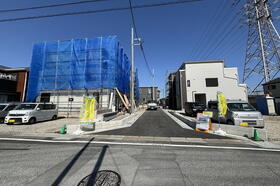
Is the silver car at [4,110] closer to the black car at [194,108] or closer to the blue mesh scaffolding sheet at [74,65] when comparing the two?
the blue mesh scaffolding sheet at [74,65]

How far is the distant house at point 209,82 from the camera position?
24.1 meters

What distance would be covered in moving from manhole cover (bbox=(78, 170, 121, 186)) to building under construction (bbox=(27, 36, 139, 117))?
13670mm

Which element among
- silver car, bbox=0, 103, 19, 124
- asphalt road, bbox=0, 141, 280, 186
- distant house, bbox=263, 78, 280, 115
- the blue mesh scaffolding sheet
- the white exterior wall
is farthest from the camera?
the white exterior wall

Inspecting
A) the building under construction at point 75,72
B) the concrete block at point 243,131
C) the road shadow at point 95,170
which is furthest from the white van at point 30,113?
the concrete block at point 243,131

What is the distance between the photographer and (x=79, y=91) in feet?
56.2

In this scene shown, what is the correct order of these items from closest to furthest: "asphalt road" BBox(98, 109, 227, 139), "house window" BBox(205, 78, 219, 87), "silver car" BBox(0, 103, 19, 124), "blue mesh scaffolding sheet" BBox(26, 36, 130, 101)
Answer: "asphalt road" BBox(98, 109, 227, 139), "silver car" BBox(0, 103, 19, 124), "blue mesh scaffolding sheet" BBox(26, 36, 130, 101), "house window" BBox(205, 78, 219, 87)

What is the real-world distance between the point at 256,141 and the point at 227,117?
273cm

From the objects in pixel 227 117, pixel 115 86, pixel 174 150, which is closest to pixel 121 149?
pixel 174 150

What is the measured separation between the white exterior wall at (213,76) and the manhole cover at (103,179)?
23985 mm

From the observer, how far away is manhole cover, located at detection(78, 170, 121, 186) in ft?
7.70

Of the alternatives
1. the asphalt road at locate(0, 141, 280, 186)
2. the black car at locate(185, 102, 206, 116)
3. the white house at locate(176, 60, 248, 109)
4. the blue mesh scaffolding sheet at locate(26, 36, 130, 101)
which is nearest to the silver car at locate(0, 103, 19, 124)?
the blue mesh scaffolding sheet at locate(26, 36, 130, 101)

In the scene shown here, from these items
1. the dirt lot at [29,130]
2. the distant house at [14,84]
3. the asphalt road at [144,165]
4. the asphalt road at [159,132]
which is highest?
the distant house at [14,84]

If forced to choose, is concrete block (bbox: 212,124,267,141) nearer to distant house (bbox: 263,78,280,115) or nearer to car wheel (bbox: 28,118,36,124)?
car wheel (bbox: 28,118,36,124)

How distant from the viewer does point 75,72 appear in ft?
53.2
